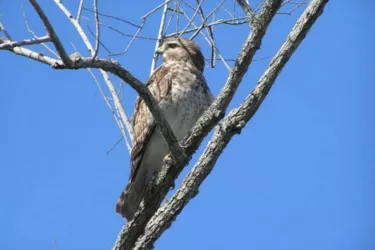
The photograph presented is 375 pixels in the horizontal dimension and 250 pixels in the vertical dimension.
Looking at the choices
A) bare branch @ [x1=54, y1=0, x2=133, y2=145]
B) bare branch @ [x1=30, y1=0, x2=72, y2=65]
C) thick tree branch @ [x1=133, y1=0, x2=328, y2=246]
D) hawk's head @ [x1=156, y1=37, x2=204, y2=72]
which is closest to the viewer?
bare branch @ [x1=30, y1=0, x2=72, y2=65]

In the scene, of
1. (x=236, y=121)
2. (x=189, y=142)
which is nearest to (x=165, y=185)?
(x=189, y=142)

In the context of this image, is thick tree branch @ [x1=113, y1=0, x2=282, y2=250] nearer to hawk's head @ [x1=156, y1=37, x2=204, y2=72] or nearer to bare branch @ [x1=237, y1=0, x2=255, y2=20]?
bare branch @ [x1=237, y1=0, x2=255, y2=20]

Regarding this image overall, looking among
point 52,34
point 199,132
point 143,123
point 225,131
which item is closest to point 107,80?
point 143,123

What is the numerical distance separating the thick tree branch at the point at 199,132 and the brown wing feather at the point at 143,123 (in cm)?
89

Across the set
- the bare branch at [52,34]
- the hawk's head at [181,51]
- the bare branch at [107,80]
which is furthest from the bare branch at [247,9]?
the hawk's head at [181,51]

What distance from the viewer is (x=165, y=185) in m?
4.70

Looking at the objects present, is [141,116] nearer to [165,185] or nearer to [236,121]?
[165,185]

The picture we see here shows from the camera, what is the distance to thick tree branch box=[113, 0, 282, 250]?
13.4 feet

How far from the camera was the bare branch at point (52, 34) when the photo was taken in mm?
3041

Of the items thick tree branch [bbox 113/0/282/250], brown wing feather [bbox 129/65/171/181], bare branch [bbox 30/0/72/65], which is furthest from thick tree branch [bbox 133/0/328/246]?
bare branch [bbox 30/0/72/65]

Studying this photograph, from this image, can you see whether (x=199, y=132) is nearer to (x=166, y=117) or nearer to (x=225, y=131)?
(x=225, y=131)

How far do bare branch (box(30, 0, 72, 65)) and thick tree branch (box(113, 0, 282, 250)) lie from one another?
1.20 meters

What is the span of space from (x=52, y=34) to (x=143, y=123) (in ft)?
8.26

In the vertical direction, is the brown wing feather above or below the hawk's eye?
below
